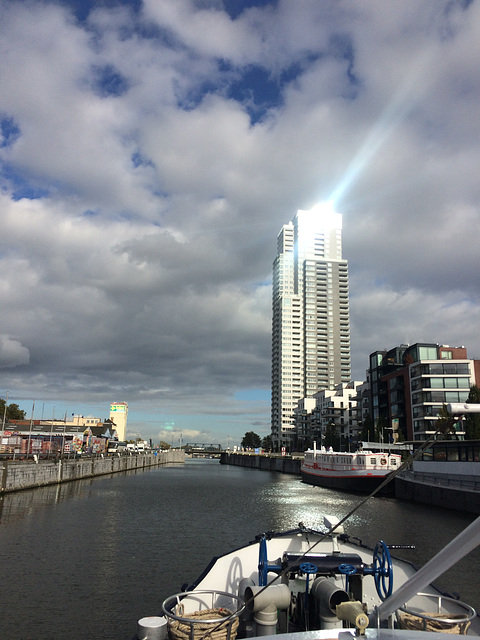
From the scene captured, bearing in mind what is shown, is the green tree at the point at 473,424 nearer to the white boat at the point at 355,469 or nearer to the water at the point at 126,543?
the white boat at the point at 355,469

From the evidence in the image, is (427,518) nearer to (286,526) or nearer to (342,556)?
(286,526)

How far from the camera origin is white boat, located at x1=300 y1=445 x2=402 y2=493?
254ft

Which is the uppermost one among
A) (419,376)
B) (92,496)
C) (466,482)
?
(419,376)

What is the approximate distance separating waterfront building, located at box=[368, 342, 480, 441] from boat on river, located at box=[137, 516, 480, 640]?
89245mm

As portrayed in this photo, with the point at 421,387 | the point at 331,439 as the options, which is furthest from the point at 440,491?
the point at 331,439

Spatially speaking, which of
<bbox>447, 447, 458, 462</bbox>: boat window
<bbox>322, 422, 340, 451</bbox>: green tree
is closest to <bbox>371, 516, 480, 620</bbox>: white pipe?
<bbox>447, 447, 458, 462</bbox>: boat window

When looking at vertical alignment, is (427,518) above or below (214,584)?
below

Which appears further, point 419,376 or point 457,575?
point 419,376

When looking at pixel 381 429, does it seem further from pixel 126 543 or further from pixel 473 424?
pixel 126 543

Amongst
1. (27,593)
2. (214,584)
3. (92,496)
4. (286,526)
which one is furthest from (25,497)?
(214,584)

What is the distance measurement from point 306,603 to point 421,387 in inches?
4062

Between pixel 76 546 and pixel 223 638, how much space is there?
84.4ft

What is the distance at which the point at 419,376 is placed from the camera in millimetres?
107312

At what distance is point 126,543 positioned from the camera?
1326 inches
